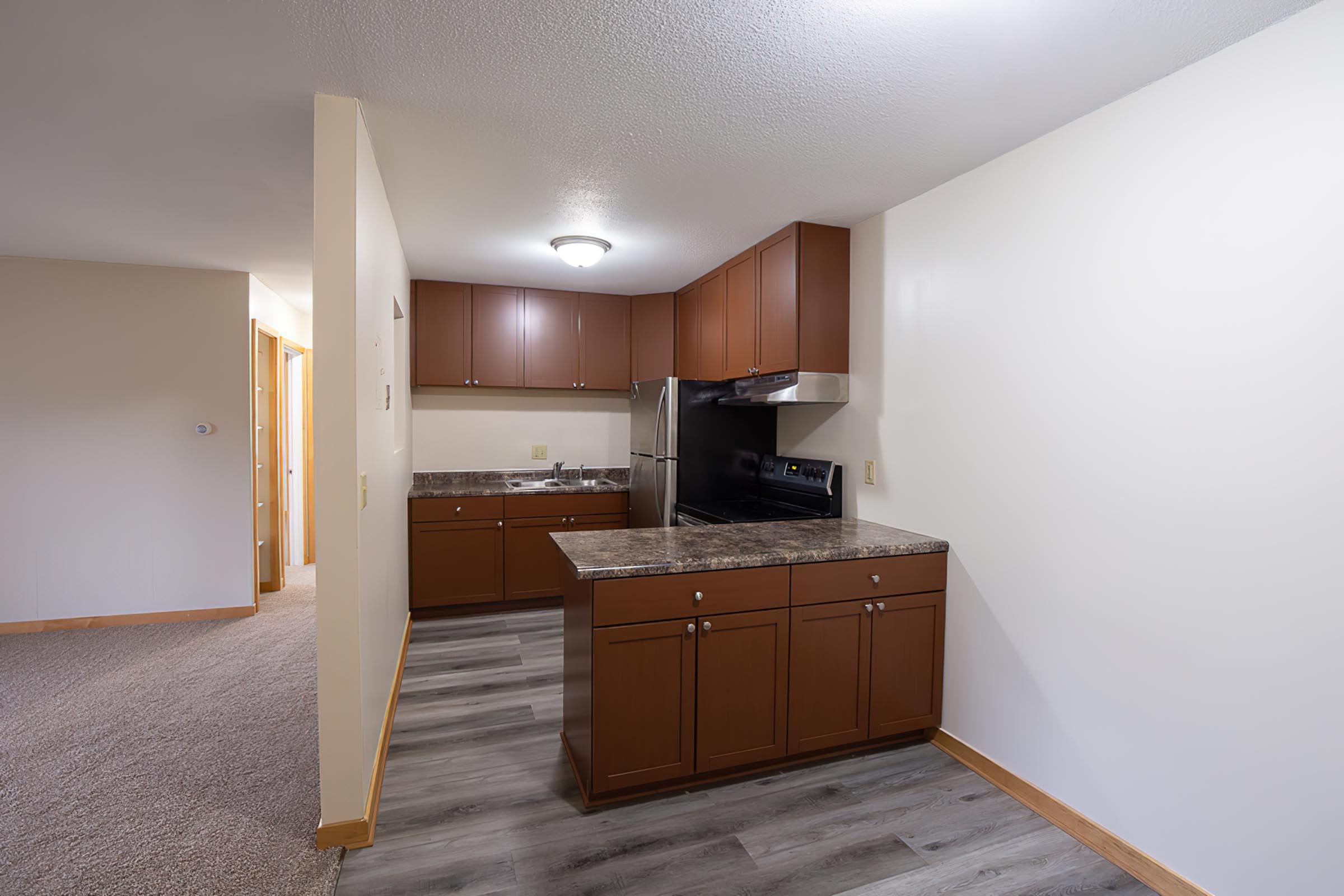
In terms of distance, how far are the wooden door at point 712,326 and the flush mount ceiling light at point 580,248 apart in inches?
32.7

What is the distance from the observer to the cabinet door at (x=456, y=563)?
4.19m

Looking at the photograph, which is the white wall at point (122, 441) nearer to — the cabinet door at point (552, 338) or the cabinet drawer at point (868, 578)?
the cabinet door at point (552, 338)

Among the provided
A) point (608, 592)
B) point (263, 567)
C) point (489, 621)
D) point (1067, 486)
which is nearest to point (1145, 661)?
point (1067, 486)

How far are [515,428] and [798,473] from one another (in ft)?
8.14

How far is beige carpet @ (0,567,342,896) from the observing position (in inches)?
75.5

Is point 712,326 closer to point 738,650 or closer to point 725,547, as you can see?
point 725,547

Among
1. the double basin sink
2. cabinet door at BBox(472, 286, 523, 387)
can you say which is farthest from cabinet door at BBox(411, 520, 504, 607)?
cabinet door at BBox(472, 286, 523, 387)

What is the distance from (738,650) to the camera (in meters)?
2.30

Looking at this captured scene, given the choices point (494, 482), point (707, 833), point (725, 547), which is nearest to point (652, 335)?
point (494, 482)

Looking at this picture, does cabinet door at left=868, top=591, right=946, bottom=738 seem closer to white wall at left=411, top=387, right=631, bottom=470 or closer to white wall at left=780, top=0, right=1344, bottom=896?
white wall at left=780, top=0, right=1344, bottom=896

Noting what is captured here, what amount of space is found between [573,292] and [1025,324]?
3341 mm

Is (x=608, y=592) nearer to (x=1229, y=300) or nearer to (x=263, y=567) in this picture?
(x=1229, y=300)

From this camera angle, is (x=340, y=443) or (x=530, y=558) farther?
(x=530, y=558)

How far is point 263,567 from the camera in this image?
501cm
